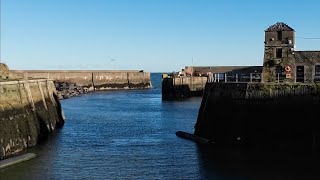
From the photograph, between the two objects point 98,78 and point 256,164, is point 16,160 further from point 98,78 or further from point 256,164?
point 98,78

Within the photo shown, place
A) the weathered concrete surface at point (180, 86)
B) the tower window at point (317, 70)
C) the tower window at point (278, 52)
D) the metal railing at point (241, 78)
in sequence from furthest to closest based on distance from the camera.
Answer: the weathered concrete surface at point (180, 86) < the tower window at point (278, 52) < the tower window at point (317, 70) < the metal railing at point (241, 78)

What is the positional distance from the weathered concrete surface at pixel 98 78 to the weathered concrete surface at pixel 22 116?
80.7 meters

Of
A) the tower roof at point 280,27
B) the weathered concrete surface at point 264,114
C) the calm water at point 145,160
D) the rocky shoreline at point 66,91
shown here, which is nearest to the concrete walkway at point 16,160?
the calm water at point 145,160

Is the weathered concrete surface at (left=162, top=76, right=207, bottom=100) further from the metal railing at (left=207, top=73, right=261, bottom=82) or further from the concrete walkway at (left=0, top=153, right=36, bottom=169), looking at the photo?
the concrete walkway at (left=0, top=153, right=36, bottom=169)

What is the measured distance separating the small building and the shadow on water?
8.07 metres

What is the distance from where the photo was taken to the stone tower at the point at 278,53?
38812mm

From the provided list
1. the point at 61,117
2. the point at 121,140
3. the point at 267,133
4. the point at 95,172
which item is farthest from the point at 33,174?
the point at 61,117

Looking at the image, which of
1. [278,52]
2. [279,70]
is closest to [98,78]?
[278,52]

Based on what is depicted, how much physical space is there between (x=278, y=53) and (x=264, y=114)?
7821 mm

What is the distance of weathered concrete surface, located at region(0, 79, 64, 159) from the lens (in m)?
33.1

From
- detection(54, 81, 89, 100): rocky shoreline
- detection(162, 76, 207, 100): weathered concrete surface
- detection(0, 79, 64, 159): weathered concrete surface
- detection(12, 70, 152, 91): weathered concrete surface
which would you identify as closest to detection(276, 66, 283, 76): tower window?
detection(0, 79, 64, 159): weathered concrete surface

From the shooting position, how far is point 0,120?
32.6m

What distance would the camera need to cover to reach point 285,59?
128 ft

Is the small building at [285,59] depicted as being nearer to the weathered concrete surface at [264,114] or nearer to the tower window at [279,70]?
the tower window at [279,70]
